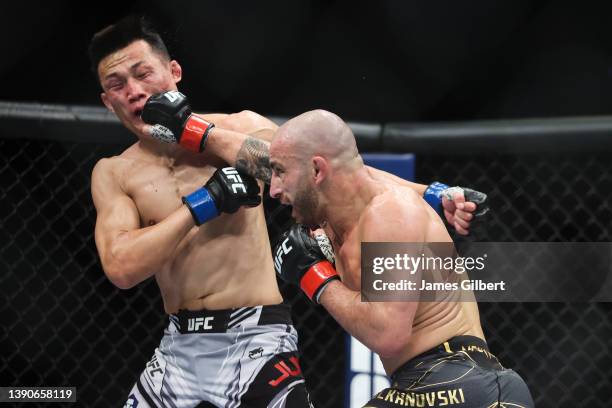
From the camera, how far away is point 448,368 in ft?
4.73

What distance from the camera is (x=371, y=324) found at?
4.56ft

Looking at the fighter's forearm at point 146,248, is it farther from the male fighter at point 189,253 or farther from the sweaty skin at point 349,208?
the sweaty skin at point 349,208

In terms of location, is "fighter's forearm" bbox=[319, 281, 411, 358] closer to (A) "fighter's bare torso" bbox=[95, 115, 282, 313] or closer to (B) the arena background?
(A) "fighter's bare torso" bbox=[95, 115, 282, 313]

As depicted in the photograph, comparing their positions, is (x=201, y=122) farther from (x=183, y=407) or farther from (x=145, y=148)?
(x=183, y=407)

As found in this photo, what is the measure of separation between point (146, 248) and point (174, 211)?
12cm

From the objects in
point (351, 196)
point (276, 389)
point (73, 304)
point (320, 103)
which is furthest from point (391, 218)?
point (73, 304)

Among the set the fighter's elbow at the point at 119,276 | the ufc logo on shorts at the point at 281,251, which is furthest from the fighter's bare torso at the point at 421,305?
the fighter's elbow at the point at 119,276

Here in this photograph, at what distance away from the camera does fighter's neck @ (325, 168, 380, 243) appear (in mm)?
1488

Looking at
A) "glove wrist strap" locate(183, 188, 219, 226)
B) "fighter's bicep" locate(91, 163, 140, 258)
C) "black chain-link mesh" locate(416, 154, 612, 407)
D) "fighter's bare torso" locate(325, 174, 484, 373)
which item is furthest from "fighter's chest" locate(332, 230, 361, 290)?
"black chain-link mesh" locate(416, 154, 612, 407)

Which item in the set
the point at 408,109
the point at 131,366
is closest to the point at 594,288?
the point at 408,109

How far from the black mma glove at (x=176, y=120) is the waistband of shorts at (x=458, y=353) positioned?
Answer: 0.62m

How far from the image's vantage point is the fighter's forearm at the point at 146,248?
1.61 metres

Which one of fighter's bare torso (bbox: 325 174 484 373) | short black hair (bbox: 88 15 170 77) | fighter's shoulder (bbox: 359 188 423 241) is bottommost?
fighter's bare torso (bbox: 325 174 484 373)

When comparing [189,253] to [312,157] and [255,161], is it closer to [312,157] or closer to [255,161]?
[255,161]
